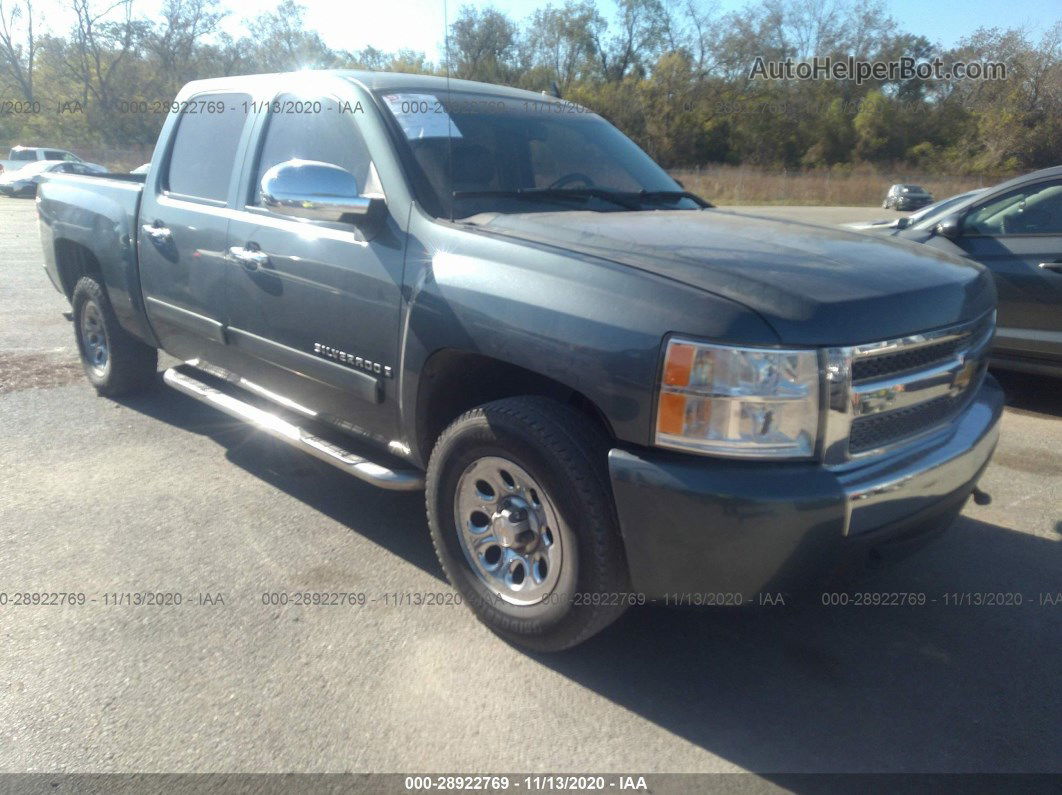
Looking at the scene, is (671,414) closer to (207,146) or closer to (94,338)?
(207,146)

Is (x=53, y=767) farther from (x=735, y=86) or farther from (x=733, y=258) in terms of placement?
(x=735, y=86)

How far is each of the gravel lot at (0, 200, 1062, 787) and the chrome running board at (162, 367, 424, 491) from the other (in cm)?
44

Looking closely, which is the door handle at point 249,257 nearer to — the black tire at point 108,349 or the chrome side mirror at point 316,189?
the chrome side mirror at point 316,189

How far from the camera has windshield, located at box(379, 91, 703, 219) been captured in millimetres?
3350

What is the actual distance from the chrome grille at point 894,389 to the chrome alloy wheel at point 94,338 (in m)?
4.74

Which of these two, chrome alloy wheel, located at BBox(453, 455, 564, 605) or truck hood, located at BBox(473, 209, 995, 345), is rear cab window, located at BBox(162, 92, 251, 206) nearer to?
truck hood, located at BBox(473, 209, 995, 345)

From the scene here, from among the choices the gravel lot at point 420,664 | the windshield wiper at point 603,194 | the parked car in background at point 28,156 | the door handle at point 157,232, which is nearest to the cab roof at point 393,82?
the windshield wiper at point 603,194

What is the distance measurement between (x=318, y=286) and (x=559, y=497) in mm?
1463

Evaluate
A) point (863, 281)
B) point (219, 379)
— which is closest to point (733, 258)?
point (863, 281)

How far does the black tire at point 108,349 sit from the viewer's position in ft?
17.6

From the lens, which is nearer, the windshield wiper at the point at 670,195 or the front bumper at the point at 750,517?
the front bumper at the point at 750,517

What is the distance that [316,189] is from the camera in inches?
121

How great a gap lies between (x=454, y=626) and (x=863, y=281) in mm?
1813

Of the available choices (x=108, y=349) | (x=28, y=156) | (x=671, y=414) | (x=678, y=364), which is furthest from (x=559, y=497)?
(x=28, y=156)
